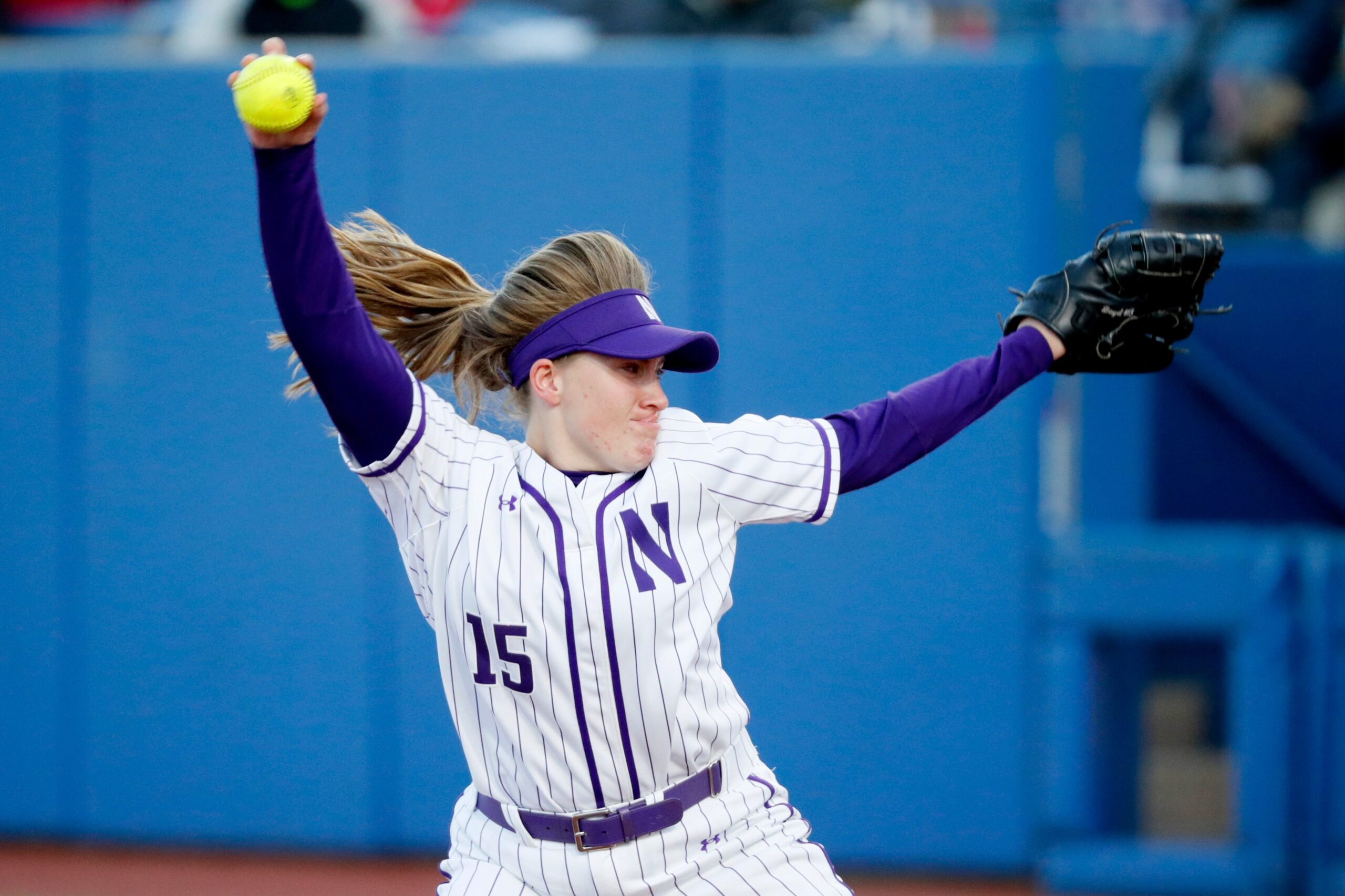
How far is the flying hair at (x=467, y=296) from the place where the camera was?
2.02 m

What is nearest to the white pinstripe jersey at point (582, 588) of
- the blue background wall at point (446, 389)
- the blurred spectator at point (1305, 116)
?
the blue background wall at point (446, 389)

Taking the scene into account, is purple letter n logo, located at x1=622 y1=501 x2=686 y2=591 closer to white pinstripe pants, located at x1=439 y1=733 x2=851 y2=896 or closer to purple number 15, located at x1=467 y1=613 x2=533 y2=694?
purple number 15, located at x1=467 y1=613 x2=533 y2=694

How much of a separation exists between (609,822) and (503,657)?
0.28 m

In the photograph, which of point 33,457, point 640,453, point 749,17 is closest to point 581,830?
point 640,453

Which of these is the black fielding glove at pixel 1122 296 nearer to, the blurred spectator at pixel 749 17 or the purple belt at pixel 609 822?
the purple belt at pixel 609 822

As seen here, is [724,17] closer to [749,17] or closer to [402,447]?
[749,17]

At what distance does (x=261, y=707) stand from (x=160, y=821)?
540mm

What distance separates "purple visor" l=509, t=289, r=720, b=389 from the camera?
1.92 metres

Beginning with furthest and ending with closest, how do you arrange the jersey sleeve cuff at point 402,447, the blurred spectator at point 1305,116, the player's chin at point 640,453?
the blurred spectator at point 1305,116 < the player's chin at point 640,453 < the jersey sleeve cuff at point 402,447

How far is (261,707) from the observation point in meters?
4.32

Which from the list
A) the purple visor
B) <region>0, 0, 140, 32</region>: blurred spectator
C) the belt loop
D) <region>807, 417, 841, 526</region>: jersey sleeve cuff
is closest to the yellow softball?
the purple visor

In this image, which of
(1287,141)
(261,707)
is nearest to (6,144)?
(261,707)

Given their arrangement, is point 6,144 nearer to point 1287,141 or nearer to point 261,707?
point 261,707

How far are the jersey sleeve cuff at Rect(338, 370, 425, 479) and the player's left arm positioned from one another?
24.7 inches
